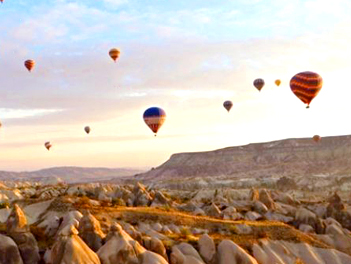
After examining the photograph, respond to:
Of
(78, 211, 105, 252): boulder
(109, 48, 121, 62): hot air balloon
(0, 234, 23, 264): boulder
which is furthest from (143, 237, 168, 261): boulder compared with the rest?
(109, 48, 121, 62): hot air balloon

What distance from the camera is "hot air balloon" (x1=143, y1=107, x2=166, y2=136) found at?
7125 cm

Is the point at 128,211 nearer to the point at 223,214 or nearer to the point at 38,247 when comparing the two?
the point at 38,247

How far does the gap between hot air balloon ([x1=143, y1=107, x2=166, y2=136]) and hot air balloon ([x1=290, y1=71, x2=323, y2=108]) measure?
64.1 feet

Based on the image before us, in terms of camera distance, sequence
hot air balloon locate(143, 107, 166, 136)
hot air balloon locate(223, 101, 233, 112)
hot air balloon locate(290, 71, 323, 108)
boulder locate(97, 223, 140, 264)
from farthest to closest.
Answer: hot air balloon locate(223, 101, 233, 112) < hot air balloon locate(143, 107, 166, 136) < hot air balloon locate(290, 71, 323, 108) < boulder locate(97, 223, 140, 264)

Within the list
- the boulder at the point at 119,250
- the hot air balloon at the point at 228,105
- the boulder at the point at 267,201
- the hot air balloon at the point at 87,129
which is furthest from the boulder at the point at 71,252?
the hot air balloon at the point at 87,129

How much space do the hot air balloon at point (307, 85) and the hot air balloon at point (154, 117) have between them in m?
19.6

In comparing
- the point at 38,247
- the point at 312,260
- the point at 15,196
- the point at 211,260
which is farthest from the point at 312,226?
the point at 15,196

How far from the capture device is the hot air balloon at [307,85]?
69.9 meters

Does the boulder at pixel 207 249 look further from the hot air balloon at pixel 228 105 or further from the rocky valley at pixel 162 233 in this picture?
the hot air balloon at pixel 228 105

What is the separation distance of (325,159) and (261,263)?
165m

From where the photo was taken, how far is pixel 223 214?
60.2m

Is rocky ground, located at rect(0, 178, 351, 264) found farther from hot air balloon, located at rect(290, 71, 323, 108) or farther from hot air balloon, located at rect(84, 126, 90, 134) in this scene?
hot air balloon, located at rect(84, 126, 90, 134)

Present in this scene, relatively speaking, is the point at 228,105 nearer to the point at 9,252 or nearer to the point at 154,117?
the point at 154,117

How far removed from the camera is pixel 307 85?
70062 mm
